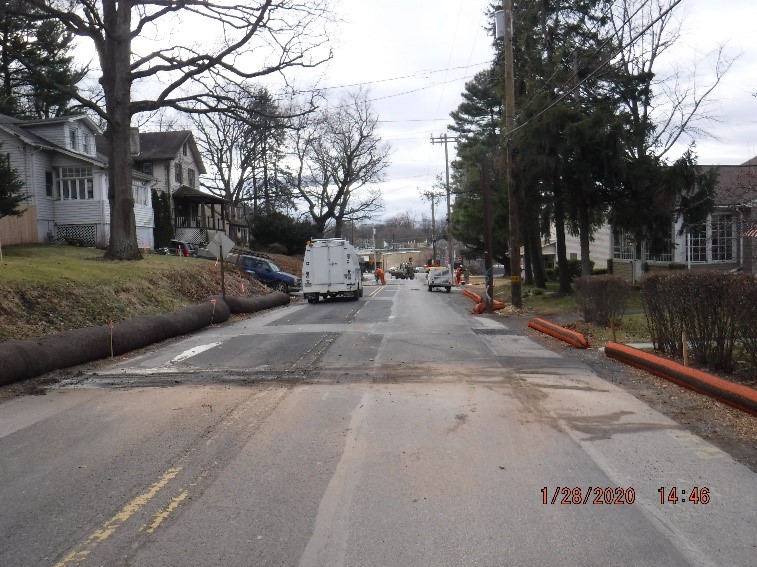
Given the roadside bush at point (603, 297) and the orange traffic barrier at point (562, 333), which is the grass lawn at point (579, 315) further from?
the orange traffic barrier at point (562, 333)

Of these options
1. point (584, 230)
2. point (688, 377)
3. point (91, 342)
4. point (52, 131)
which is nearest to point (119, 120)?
point (52, 131)

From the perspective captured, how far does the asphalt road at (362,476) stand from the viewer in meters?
4.91

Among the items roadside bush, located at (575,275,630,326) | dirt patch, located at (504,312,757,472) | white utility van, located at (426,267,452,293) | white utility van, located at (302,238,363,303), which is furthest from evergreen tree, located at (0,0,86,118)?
dirt patch, located at (504,312,757,472)

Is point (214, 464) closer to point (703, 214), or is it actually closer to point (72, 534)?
point (72, 534)

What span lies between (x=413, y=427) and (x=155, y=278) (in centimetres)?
2039

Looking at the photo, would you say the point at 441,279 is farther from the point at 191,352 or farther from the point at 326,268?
the point at 191,352

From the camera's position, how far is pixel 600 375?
39.7 ft

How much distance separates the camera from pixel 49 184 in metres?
39.6

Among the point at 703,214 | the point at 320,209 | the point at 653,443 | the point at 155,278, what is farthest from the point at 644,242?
the point at 320,209

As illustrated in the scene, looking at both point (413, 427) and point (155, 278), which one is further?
point (155, 278)

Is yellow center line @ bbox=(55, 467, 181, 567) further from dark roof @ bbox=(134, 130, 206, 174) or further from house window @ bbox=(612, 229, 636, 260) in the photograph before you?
dark roof @ bbox=(134, 130, 206, 174)

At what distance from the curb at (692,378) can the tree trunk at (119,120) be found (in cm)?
2206

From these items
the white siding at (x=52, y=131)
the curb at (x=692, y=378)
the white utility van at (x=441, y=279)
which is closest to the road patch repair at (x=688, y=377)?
the curb at (x=692, y=378)

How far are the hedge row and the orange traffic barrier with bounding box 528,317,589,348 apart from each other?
224 centimetres
